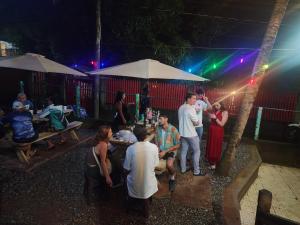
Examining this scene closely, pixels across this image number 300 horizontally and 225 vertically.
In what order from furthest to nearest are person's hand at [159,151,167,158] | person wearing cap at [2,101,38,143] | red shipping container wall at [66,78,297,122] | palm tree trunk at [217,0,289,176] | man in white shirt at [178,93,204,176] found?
red shipping container wall at [66,78,297,122]
person wearing cap at [2,101,38,143]
man in white shirt at [178,93,204,176]
palm tree trunk at [217,0,289,176]
person's hand at [159,151,167,158]

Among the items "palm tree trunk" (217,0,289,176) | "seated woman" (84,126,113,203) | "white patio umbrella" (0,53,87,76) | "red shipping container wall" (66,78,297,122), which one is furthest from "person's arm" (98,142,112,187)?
"red shipping container wall" (66,78,297,122)

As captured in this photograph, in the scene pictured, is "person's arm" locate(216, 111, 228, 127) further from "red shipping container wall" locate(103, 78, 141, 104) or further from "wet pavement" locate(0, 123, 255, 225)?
"red shipping container wall" locate(103, 78, 141, 104)

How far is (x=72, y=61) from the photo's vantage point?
16.0 meters

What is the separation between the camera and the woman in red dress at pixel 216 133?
6.46 metres

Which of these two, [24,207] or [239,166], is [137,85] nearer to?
[239,166]

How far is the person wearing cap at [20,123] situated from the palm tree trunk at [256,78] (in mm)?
4847

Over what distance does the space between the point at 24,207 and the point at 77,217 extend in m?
1.03

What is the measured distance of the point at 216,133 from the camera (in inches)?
259

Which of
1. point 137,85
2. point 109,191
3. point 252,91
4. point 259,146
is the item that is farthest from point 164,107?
point 109,191

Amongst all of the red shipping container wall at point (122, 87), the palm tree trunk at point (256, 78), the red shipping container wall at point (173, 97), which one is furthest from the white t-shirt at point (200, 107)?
the red shipping container wall at point (122, 87)

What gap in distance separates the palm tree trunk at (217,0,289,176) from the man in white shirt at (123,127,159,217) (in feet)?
8.88

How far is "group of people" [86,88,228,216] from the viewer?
3989mm

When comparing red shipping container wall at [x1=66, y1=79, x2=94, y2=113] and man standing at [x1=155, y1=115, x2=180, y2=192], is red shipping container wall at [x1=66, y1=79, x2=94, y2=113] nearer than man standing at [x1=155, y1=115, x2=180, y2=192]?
No

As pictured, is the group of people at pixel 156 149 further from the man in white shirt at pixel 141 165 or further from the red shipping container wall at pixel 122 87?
the red shipping container wall at pixel 122 87
